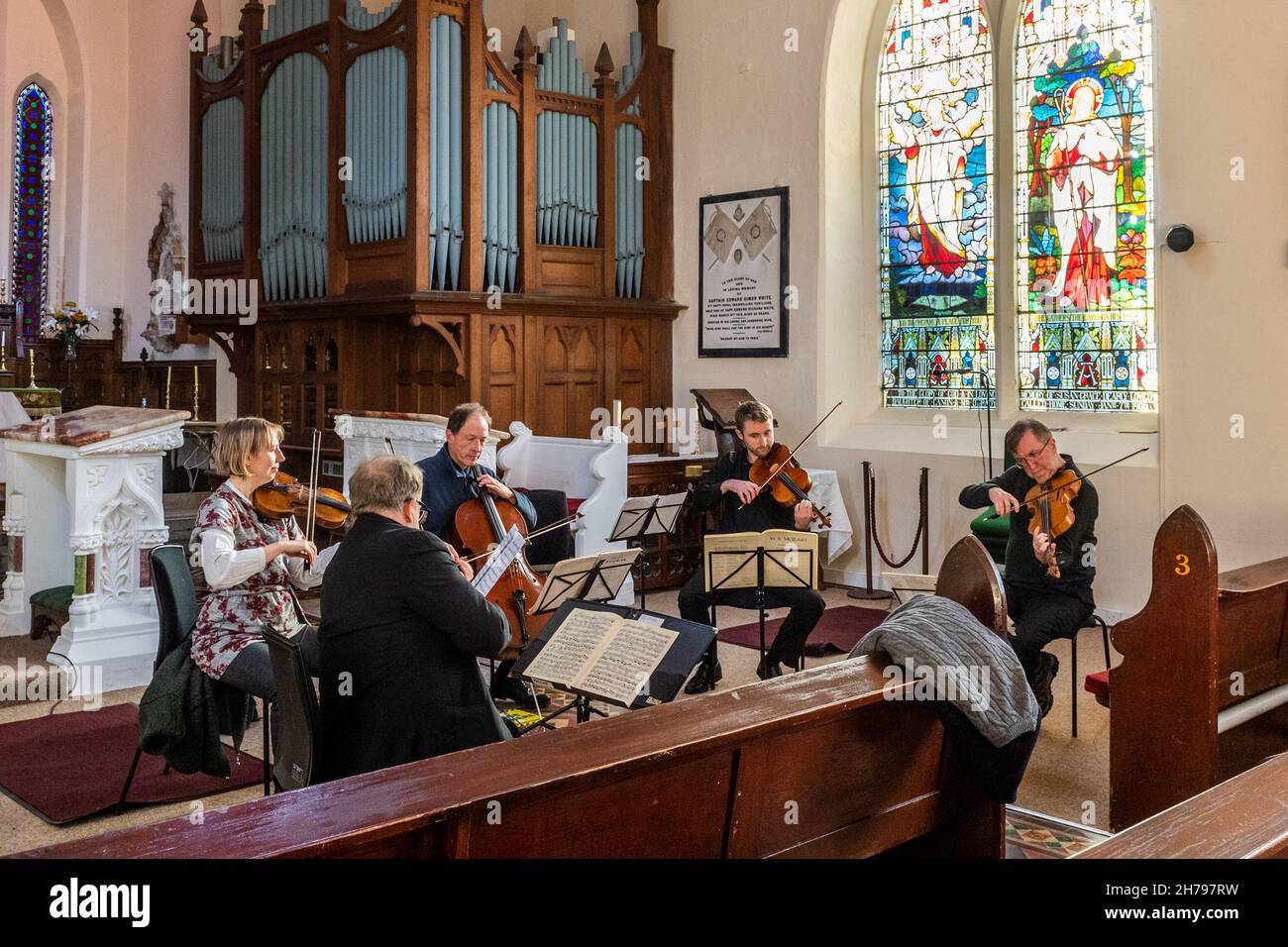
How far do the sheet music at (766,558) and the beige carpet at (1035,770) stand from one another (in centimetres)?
66

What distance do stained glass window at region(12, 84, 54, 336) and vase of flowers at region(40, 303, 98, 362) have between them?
1.48 feet

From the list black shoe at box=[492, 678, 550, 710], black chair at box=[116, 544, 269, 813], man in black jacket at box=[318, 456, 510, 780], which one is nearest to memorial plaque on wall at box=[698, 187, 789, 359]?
black shoe at box=[492, 678, 550, 710]

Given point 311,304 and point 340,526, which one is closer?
point 340,526

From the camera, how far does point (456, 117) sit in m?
8.70

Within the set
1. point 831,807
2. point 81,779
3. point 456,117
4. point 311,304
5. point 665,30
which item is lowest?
point 81,779

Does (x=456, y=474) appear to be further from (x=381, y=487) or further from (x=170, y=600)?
(x=381, y=487)

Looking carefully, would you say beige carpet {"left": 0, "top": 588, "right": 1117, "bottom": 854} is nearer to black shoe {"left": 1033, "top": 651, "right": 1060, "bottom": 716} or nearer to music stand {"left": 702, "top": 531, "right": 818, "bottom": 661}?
black shoe {"left": 1033, "top": 651, "right": 1060, "bottom": 716}

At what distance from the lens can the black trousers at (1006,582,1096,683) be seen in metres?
4.94

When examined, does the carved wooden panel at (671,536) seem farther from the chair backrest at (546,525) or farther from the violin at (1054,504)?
the violin at (1054,504)

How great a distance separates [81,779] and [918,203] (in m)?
6.49

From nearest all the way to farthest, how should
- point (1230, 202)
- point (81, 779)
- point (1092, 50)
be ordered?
point (81, 779)
point (1230, 202)
point (1092, 50)

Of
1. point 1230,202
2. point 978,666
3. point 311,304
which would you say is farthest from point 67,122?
point 978,666

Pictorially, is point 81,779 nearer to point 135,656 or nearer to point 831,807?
point 135,656
